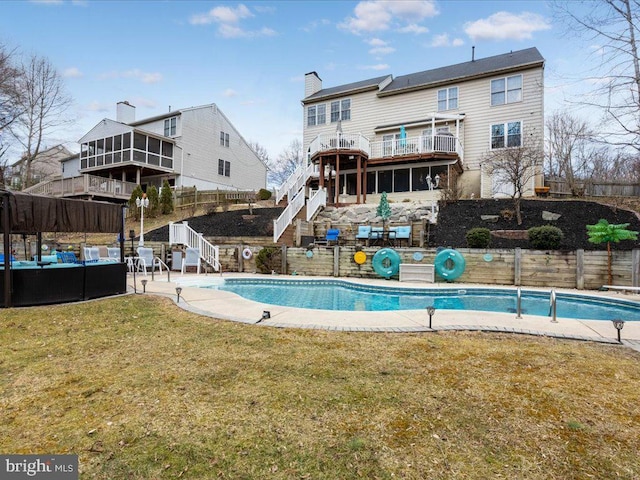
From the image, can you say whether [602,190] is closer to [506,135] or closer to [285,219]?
[506,135]

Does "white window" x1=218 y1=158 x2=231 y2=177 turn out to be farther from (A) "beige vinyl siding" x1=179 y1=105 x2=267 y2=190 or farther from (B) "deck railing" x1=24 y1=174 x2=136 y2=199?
(B) "deck railing" x1=24 y1=174 x2=136 y2=199

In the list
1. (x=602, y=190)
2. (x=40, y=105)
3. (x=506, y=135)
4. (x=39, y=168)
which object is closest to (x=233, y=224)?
(x=506, y=135)

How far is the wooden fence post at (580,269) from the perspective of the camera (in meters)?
10.1

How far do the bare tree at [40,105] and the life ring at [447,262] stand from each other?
99.3ft

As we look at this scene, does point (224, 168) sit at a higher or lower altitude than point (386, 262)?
higher

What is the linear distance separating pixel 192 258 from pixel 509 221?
43.4 feet

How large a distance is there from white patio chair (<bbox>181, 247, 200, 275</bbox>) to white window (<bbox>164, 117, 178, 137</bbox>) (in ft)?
53.3

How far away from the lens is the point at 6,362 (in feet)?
12.9

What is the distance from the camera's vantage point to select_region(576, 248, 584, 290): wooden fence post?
10.1 metres

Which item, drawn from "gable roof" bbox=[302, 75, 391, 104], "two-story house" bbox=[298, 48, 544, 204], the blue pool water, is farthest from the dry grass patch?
"gable roof" bbox=[302, 75, 391, 104]

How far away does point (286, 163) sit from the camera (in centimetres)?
5056

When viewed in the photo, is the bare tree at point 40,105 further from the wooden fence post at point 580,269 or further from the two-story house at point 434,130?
the wooden fence post at point 580,269

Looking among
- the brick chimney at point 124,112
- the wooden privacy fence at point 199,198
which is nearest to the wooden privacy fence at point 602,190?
the wooden privacy fence at point 199,198


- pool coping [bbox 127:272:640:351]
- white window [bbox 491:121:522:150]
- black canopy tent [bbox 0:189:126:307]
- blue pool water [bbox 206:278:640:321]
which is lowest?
blue pool water [bbox 206:278:640:321]
